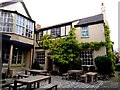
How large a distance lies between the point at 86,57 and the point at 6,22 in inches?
389

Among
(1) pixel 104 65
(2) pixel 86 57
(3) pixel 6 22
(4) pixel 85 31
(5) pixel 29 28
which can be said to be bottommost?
(1) pixel 104 65

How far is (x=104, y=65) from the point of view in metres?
14.2

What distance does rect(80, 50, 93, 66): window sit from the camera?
1608cm

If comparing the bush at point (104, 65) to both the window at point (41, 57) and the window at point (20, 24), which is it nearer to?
the window at point (41, 57)

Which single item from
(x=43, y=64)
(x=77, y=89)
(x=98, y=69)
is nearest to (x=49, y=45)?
(x=43, y=64)

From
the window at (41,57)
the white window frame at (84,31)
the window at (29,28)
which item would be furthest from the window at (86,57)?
the window at (29,28)

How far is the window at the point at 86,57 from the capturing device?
1608 cm

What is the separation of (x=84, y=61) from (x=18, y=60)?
26.2ft

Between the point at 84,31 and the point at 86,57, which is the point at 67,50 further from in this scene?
the point at 84,31

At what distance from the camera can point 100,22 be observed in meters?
16.0

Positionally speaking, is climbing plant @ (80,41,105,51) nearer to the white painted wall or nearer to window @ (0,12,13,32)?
the white painted wall

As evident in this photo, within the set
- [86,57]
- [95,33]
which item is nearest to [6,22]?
[86,57]

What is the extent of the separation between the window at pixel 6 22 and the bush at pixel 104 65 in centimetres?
1015

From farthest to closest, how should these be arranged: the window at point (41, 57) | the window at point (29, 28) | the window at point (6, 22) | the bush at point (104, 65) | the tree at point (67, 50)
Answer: the window at point (41, 57) < the window at point (29, 28) < the tree at point (67, 50) < the window at point (6, 22) < the bush at point (104, 65)
